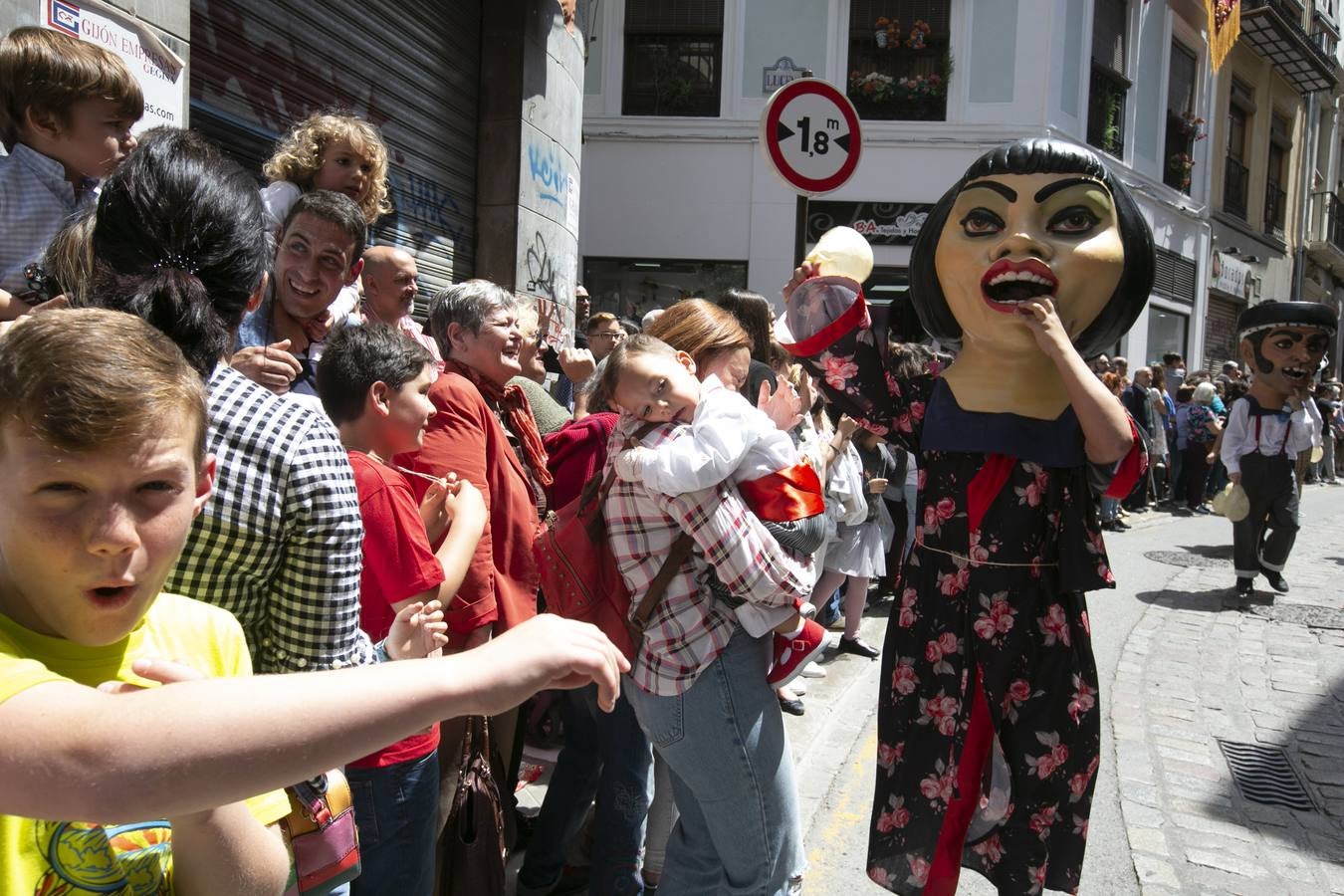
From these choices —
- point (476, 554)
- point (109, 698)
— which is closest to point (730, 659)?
point (476, 554)

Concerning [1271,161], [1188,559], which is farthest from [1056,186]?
[1271,161]

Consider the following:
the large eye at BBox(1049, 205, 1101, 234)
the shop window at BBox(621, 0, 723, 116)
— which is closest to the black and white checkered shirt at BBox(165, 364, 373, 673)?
the large eye at BBox(1049, 205, 1101, 234)

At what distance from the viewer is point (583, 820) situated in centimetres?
310

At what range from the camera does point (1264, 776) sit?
4121mm

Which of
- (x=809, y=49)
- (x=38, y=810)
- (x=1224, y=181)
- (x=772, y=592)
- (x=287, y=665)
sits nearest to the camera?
(x=38, y=810)

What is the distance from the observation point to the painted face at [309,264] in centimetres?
271

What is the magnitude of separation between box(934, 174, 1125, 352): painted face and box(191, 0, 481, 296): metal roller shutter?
366 cm

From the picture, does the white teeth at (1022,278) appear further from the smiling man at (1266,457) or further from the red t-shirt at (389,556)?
the smiling man at (1266,457)

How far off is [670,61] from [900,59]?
341 cm

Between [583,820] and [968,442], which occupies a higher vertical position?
[968,442]

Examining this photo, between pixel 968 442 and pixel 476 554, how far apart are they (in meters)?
1.31

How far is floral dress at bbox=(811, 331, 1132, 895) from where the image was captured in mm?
2441

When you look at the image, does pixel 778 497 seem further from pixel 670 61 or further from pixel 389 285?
pixel 670 61

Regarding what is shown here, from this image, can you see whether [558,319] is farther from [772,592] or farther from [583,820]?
[772,592]
